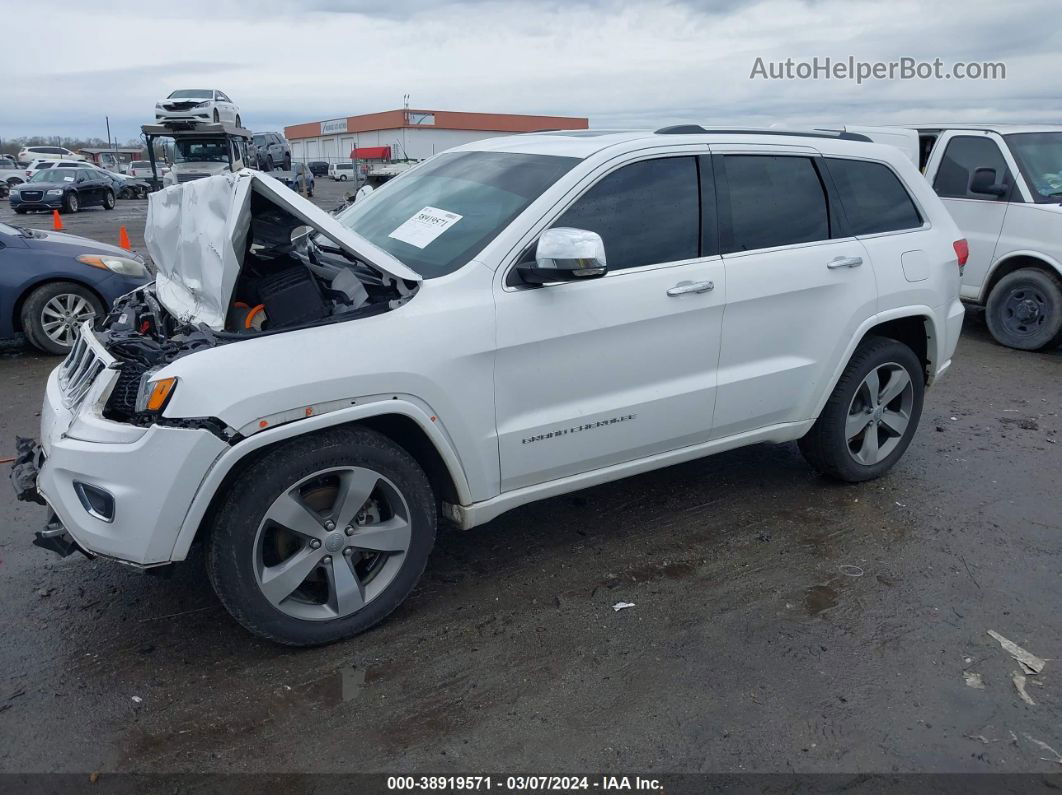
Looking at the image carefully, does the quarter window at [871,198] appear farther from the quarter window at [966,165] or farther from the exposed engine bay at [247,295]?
the quarter window at [966,165]

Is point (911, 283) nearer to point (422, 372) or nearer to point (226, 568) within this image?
point (422, 372)

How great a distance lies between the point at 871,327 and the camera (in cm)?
448

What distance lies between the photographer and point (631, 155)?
3.78 metres

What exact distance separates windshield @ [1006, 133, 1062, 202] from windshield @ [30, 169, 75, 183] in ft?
91.0

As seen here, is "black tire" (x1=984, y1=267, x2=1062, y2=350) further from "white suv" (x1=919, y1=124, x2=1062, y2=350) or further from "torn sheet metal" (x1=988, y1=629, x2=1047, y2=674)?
"torn sheet metal" (x1=988, y1=629, x2=1047, y2=674)

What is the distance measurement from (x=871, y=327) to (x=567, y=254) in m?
2.10

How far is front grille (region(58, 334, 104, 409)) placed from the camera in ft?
10.7

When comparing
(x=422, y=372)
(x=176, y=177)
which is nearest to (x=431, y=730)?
(x=422, y=372)

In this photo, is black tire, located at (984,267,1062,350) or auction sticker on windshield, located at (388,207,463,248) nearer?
auction sticker on windshield, located at (388,207,463,248)

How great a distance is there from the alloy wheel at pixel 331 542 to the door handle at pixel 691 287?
150cm

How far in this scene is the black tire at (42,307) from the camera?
738 cm

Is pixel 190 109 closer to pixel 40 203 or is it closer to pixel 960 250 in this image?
pixel 40 203

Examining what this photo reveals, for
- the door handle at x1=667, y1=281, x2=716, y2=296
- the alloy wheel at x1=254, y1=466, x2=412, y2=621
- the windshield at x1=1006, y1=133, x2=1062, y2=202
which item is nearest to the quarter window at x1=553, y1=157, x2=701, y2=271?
the door handle at x1=667, y1=281, x2=716, y2=296

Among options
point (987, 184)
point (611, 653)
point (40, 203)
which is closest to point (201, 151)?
point (40, 203)
